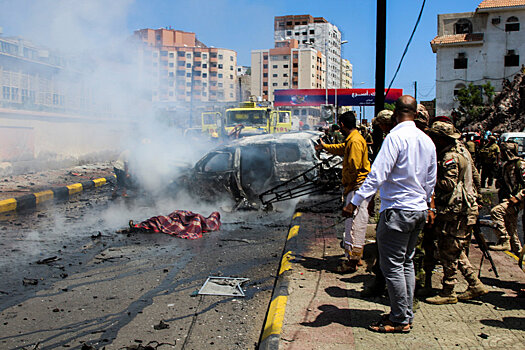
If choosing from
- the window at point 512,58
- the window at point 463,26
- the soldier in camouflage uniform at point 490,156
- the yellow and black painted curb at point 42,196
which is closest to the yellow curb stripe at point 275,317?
the yellow and black painted curb at point 42,196

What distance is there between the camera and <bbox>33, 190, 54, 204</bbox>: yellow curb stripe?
11277 mm

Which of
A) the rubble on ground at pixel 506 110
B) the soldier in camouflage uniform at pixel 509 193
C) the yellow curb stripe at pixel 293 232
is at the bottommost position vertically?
the yellow curb stripe at pixel 293 232

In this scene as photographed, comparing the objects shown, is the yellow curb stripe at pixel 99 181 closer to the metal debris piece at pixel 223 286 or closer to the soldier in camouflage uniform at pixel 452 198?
the metal debris piece at pixel 223 286

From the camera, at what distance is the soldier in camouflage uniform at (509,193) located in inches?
215

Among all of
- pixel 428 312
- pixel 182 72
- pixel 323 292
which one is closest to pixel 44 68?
pixel 182 72

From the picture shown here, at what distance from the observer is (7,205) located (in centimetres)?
1005

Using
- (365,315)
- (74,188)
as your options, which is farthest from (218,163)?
(74,188)

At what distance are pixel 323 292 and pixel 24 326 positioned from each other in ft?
8.83

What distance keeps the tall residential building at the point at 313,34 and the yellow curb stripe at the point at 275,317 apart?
125660mm

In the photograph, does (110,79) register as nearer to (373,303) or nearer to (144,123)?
(144,123)

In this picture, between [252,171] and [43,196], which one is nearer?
[252,171]

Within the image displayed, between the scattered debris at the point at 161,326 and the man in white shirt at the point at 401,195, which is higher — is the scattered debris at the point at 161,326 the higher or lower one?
the lower one

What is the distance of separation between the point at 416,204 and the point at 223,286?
8.09 ft

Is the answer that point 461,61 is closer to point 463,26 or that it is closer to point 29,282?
point 463,26
